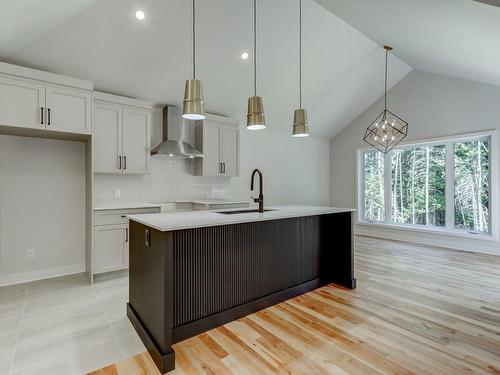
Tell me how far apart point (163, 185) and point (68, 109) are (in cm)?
179

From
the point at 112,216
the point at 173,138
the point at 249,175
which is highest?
the point at 173,138

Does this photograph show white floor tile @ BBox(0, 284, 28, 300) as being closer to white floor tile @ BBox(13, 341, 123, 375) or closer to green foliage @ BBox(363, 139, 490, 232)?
white floor tile @ BBox(13, 341, 123, 375)

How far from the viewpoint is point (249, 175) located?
584 cm

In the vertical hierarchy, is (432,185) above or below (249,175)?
below

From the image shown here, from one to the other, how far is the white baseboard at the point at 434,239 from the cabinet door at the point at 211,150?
13.6 ft

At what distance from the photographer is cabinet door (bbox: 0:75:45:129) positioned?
2912mm

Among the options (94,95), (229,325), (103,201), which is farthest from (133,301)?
(94,95)

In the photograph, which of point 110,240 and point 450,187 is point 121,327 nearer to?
point 110,240

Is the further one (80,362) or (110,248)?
(110,248)

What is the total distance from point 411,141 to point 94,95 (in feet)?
19.8

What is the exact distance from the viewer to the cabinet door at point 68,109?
3172mm

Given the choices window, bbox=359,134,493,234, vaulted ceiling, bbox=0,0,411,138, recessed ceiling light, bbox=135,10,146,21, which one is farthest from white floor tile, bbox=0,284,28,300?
window, bbox=359,134,493,234

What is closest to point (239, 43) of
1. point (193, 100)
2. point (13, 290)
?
point (193, 100)

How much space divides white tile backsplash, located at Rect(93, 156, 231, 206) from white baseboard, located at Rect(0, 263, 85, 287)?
1.02 metres
